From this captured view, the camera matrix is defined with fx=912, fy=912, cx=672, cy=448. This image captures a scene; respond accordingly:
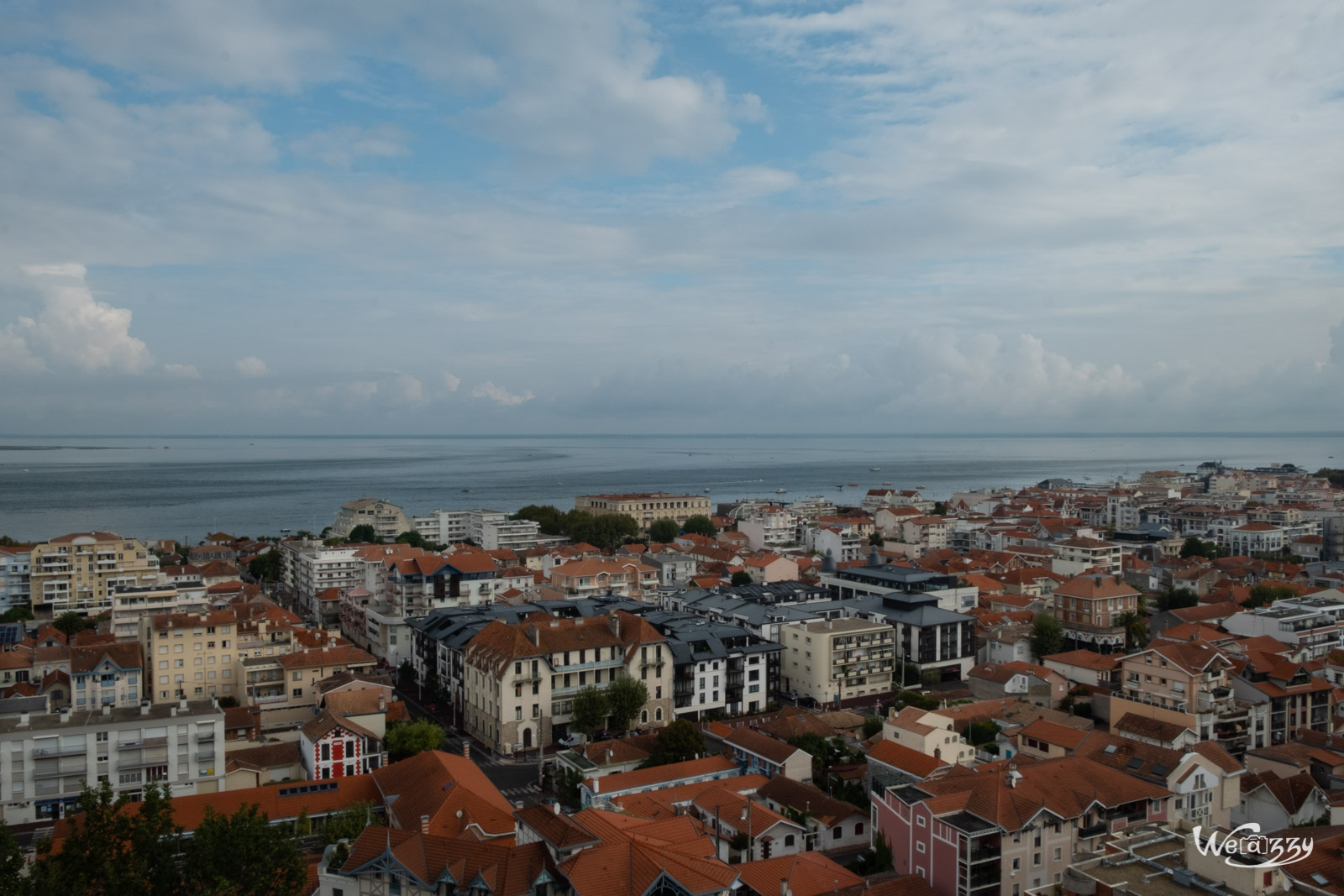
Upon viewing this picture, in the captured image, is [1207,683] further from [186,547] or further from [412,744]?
[186,547]

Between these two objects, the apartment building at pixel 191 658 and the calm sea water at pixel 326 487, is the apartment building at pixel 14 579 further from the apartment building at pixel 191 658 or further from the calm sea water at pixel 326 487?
the calm sea water at pixel 326 487

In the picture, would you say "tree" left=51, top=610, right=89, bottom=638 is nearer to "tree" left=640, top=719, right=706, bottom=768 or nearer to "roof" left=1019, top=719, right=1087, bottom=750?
"tree" left=640, top=719, right=706, bottom=768

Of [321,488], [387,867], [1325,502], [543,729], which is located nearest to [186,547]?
[543,729]

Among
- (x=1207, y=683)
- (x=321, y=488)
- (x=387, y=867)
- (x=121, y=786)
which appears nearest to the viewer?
(x=387, y=867)

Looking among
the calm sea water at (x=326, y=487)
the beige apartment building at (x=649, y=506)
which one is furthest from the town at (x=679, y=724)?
the calm sea water at (x=326, y=487)

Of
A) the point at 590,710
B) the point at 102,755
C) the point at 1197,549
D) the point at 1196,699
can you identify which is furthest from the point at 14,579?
the point at 1197,549
